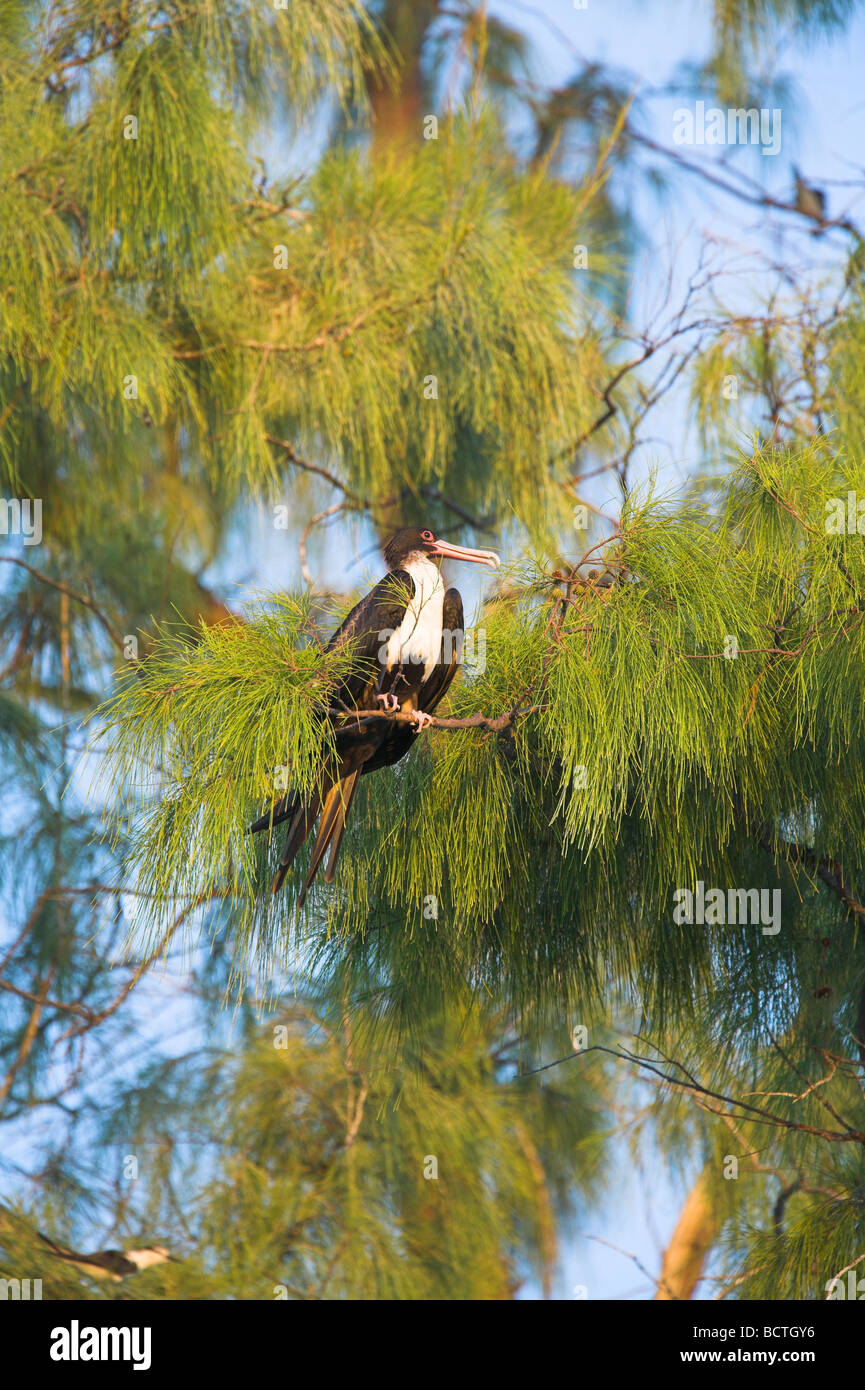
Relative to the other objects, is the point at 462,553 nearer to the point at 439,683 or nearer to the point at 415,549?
the point at 415,549

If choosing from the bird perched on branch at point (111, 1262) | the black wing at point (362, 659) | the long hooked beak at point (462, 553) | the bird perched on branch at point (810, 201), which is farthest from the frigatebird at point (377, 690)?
the bird perched on branch at point (810, 201)

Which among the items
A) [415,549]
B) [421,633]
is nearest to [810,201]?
[415,549]

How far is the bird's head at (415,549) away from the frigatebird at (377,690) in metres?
0.17

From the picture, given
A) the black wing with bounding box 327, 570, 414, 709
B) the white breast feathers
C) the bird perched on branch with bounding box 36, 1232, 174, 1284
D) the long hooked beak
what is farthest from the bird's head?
the bird perched on branch with bounding box 36, 1232, 174, 1284

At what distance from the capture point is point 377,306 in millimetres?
2676

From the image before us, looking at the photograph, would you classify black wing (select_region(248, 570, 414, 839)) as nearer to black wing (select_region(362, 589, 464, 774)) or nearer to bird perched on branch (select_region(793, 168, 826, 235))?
black wing (select_region(362, 589, 464, 774))

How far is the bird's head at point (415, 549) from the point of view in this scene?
212 centimetres

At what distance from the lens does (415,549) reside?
85.5 inches

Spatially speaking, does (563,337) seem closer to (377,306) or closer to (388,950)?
(377,306)

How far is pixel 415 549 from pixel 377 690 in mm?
449

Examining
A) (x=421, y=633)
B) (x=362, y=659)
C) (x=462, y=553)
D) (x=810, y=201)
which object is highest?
(x=810, y=201)

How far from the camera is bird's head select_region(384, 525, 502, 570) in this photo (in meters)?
2.12

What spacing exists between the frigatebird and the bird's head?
171 millimetres
